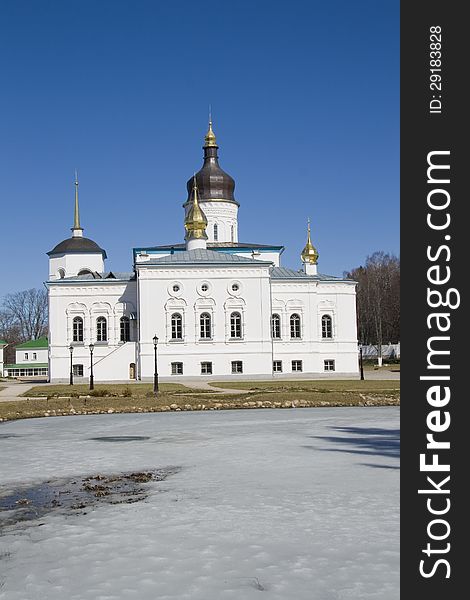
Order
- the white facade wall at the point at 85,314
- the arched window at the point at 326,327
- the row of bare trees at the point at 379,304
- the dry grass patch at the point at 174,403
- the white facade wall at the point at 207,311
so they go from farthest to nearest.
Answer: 1. the row of bare trees at the point at 379,304
2. the arched window at the point at 326,327
3. the white facade wall at the point at 85,314
4. the white facade wall at the point at 207,311
5. the dry grass patch at the point at 174,403

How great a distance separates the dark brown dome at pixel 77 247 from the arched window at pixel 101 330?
38.3 ft

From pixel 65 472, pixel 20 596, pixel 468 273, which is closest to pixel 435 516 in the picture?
pixel 468 273

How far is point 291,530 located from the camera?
775cm

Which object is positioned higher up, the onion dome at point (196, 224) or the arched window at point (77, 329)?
the onion dome at point (196, 224)

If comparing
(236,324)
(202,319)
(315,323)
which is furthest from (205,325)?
(315,323)

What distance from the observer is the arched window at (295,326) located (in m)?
52.0

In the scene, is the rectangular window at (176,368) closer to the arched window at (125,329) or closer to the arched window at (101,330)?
the arched window at (125,329)

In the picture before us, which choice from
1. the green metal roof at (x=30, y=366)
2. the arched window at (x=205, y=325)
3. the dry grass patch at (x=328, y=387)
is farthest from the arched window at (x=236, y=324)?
the green metal roof at (x=30, y=366)

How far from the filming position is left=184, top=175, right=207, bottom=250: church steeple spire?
56.0 meters

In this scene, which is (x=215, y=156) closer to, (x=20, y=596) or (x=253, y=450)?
(x=253, y=450)

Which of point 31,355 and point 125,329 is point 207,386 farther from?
point 31,355

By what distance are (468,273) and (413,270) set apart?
53 centimetres

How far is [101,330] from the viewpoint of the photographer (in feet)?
169

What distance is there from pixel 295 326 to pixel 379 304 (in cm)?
2528
